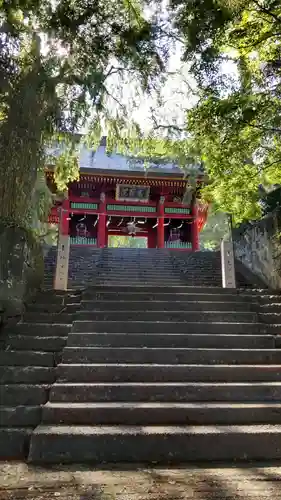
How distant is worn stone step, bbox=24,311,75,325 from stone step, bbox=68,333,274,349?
513mm

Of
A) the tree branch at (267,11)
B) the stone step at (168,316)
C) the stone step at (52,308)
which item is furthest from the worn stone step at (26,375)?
the tree branch at (267,11)

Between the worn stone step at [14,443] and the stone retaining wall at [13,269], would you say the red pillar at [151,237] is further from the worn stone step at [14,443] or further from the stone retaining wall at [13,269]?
the worn stone step at [14,443]

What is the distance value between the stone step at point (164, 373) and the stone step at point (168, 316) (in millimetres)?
1001

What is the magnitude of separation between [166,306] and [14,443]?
268 cm

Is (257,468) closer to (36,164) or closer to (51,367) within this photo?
(51,367)

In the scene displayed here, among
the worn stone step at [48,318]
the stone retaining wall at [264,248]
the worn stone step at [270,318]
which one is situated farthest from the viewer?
the stone retaining wall at [264,248]

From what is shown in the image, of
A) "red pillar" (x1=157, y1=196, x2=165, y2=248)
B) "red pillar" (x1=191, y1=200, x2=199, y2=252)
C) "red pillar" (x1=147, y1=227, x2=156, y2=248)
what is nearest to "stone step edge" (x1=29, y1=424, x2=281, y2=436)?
"red pillar" (x1=157, y1=196, x2=165, y2=248)

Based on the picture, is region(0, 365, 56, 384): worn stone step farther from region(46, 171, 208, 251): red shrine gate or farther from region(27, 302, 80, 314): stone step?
region(46, 171, 208, 251): red shrine gate

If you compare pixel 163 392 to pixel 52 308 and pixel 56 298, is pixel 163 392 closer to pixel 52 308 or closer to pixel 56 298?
pixel 52 308

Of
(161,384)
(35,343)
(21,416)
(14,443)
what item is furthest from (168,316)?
(14,443)

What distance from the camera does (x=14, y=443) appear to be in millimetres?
2863

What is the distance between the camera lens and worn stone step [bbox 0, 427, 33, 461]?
280 centimetres

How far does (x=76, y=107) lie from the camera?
6.85m

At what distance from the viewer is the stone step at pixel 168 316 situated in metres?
4.68
